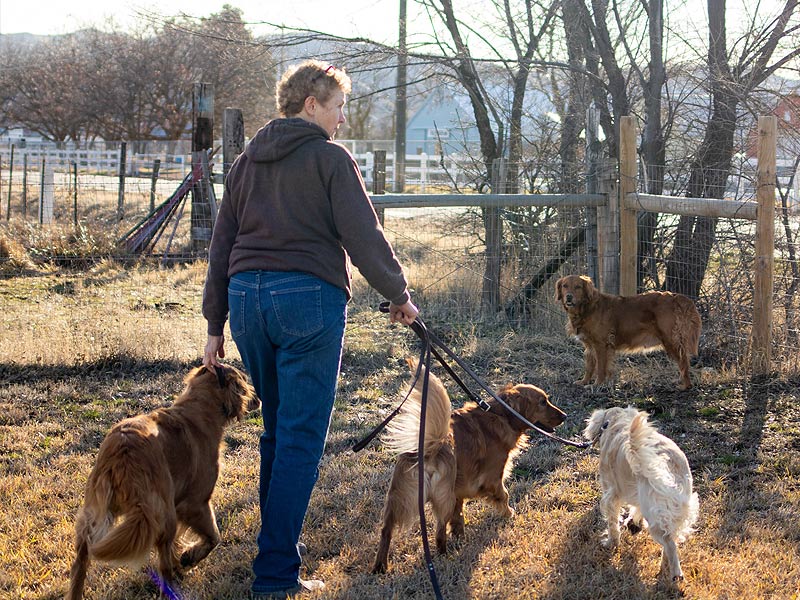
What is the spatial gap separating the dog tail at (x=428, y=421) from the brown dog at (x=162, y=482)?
0.78m

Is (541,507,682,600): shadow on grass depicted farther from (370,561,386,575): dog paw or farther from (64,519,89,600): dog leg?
(64,519,89,600): dog leg

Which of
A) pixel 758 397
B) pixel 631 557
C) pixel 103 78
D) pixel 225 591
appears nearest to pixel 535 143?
pixel 758 397

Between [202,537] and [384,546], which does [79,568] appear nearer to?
[202,537]

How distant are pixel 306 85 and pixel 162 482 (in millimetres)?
1700

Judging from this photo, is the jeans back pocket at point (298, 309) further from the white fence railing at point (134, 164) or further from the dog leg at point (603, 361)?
the white fence railing at point (134, 164)

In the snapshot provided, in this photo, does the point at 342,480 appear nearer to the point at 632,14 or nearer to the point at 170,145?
the point at 632,14

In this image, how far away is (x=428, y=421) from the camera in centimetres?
379

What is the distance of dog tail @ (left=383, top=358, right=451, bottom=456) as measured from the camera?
379 centimetres

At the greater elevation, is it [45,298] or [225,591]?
[45,298]

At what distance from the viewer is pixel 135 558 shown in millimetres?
3162

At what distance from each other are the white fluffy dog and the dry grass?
0.58ft

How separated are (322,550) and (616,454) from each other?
1.51 meters

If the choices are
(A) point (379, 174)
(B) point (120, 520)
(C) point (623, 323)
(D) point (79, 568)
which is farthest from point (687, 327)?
(A) point (379, 174)

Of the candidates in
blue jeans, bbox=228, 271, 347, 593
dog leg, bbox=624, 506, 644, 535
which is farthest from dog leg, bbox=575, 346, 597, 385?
blue jeans, bbox=228, 271, 347, 593
